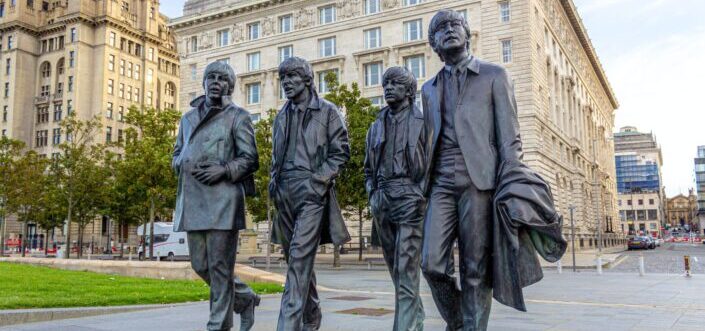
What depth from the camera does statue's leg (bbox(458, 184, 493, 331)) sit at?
4398 millimetres

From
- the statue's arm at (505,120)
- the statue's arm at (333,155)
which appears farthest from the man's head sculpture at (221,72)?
the statue's arm at (505,120)

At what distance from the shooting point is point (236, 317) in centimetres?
935

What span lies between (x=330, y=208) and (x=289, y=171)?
1.79 ft

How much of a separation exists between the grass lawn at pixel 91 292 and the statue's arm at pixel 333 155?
20.4 feet

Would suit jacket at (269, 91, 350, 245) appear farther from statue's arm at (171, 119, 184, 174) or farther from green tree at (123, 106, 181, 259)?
green tree at (123, 106, 181, 259)

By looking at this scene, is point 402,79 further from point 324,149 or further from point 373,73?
point 373,73

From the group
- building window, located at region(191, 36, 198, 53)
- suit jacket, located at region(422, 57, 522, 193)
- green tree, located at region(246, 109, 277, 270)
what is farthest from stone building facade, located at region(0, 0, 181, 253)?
suit jacket, located at region(422, 57, 522, 193)

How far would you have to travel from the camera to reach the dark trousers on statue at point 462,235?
4.42 meters

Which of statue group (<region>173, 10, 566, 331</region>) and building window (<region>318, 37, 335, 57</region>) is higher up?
building window (<region>318, 37, 335, 57</region>)

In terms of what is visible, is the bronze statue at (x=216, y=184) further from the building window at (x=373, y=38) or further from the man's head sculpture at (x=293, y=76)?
the building window at (x=373, y=38)

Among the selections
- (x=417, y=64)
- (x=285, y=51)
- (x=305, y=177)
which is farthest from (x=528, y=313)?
(x=285, y=51)

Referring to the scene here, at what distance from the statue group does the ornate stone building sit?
1550 inches

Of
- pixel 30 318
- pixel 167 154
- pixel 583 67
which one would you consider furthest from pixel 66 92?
pixel 30 318

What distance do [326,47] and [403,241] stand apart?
159ft
